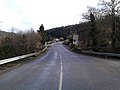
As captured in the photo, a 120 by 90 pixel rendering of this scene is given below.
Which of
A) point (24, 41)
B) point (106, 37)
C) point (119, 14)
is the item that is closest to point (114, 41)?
point (119, 14)

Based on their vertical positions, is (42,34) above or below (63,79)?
above

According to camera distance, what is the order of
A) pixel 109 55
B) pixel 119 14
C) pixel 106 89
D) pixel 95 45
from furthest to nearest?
pixel 95 45, pixel 119 14, pixel 109 55, pixel 106 89

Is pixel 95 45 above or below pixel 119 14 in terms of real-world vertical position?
below

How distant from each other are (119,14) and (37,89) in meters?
40.2

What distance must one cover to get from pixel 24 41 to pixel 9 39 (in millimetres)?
5359

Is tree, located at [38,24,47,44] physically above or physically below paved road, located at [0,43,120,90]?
above

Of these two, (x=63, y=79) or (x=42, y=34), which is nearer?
(x=63, y=79)

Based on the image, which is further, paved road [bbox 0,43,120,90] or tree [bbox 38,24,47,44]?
tree [bbox 38,24,47,44]

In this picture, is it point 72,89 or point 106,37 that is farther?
point 106,37

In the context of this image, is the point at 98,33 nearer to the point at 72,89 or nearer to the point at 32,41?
the point at 32,41

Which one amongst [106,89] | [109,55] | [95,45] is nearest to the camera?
[106,89]

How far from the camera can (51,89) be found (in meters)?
10.7

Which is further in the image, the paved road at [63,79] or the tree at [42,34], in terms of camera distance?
the tree at [42,34]

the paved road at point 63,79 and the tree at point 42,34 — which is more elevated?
the tree at point 42,34
